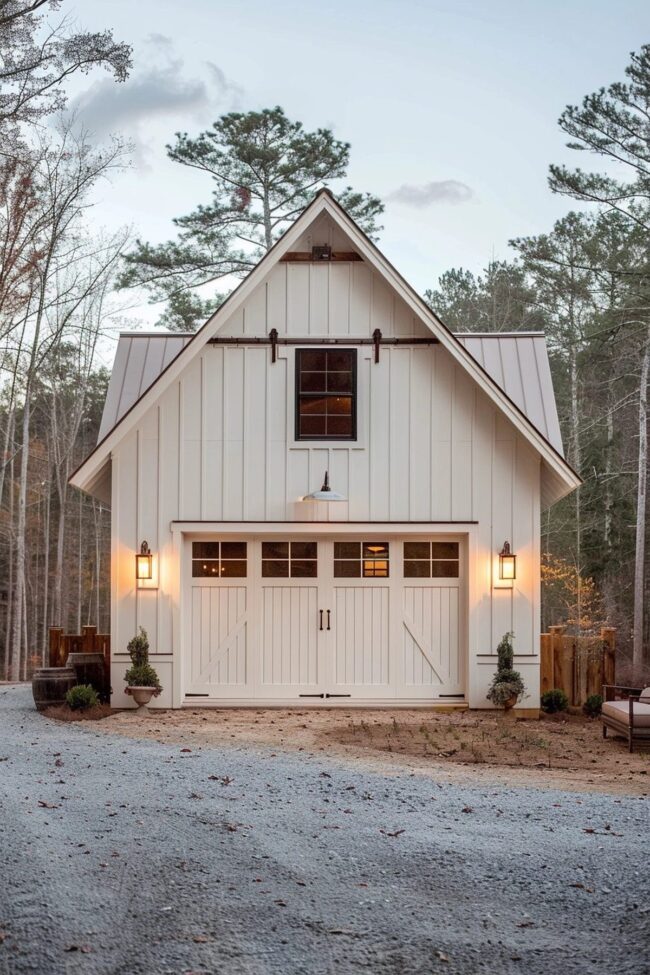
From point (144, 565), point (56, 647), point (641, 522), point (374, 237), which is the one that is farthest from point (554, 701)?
point (374, 237)

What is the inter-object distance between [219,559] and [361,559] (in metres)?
1.87

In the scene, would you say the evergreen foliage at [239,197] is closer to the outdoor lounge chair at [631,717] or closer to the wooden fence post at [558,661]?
the wooden fence post at [558,661]

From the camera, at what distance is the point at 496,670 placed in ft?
44.1

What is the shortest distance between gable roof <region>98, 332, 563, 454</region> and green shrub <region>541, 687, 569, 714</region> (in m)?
3.27

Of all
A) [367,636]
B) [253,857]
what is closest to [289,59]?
[367,636]

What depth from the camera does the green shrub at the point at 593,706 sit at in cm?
1338

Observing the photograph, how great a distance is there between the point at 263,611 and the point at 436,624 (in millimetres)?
2276

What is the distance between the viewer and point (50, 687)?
13.2m

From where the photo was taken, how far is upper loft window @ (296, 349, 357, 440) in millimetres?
13641

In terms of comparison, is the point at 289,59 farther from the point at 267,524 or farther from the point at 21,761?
the point at 21,761

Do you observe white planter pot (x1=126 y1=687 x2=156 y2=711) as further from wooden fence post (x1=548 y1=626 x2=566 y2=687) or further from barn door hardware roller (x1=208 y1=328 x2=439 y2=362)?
wooden fence post (x1=548 y1=626 x2=566 y2=687)

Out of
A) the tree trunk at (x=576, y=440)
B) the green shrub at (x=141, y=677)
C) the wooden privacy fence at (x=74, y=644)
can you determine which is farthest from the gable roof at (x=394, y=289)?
the tree trunk at (x=576, y=440)

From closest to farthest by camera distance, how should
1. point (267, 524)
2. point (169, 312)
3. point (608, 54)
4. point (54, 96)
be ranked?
point (54, 96) < point (267, 524) < point (608, 54) < point (169, 312)

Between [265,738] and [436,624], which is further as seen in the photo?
[436,624]
